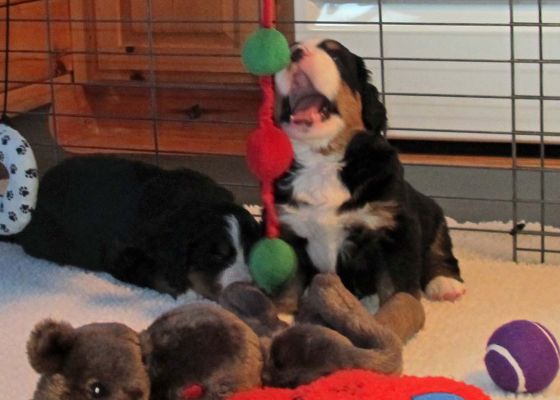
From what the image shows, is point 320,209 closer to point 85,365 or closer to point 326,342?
point 326,342

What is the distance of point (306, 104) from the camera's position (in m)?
1.48

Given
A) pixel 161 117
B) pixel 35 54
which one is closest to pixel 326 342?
pixel 161 117

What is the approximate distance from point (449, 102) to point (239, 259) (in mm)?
923

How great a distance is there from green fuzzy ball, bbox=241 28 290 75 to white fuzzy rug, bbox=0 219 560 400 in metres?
0.45

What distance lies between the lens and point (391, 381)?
0.95 meters

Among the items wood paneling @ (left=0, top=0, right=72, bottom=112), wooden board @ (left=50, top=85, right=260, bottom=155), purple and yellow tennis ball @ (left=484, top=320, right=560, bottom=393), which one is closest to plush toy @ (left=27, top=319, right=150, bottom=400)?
purple and yellow tennis ball @ (left=484, top=320, right=560, bottom=393)

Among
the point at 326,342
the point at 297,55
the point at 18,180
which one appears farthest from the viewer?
the point at 18,180

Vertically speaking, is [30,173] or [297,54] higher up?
[297,54]

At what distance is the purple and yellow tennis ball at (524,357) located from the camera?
115 cm

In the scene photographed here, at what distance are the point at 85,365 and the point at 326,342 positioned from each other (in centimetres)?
27

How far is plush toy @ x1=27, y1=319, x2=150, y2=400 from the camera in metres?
0.90

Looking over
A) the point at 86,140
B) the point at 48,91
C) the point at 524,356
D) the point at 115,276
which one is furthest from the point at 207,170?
the point at 524,356

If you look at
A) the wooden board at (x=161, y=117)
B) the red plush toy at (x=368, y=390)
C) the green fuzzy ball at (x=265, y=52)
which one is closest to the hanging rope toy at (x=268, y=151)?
the green fuzzy ball at (x=265, y=52)

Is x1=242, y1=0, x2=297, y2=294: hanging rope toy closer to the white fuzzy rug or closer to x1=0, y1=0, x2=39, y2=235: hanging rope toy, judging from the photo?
the white fuzzy rug
